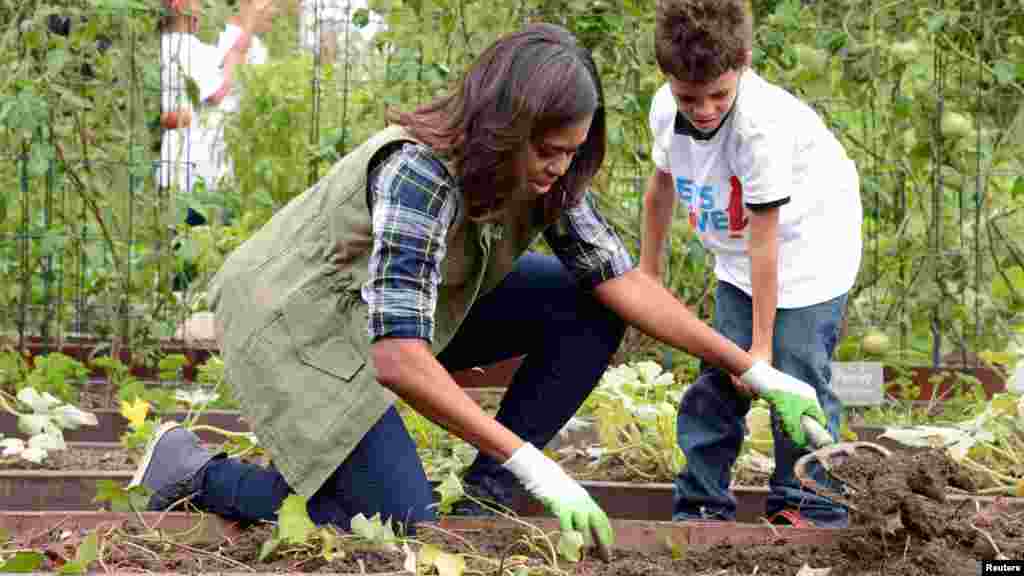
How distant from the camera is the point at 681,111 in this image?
308 cm

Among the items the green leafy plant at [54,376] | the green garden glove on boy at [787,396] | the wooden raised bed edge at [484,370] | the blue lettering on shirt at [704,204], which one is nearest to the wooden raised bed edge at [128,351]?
the wooden raised bed edge at [484,370]

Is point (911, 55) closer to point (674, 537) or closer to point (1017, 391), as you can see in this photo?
point (1017, 391)

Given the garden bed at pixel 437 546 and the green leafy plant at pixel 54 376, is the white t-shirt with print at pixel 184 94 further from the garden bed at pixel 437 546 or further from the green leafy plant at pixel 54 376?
the garden bed at pixel 437 546

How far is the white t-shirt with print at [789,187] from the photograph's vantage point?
3.00m

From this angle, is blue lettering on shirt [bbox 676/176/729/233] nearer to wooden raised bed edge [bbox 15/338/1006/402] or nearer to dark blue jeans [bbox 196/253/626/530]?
dark blue jeans [bbox 196/253/626/530]

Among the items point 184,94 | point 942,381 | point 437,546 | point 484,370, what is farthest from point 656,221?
point 184,94

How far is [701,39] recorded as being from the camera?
9.26 feet

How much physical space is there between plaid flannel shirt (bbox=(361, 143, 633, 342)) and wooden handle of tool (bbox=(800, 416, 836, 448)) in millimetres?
719

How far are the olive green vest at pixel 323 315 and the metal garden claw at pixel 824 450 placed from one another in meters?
0.61

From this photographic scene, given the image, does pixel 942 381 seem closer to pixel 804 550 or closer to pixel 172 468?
pixel 804 550

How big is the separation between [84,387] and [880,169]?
8.23 ft

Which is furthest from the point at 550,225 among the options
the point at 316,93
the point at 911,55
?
the point at 316,93

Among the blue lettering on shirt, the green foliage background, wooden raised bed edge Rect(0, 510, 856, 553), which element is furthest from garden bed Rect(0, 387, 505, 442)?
wooden raised bed edge Rect(0, 510, 856, 553)

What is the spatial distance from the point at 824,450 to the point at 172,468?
1.21 m
